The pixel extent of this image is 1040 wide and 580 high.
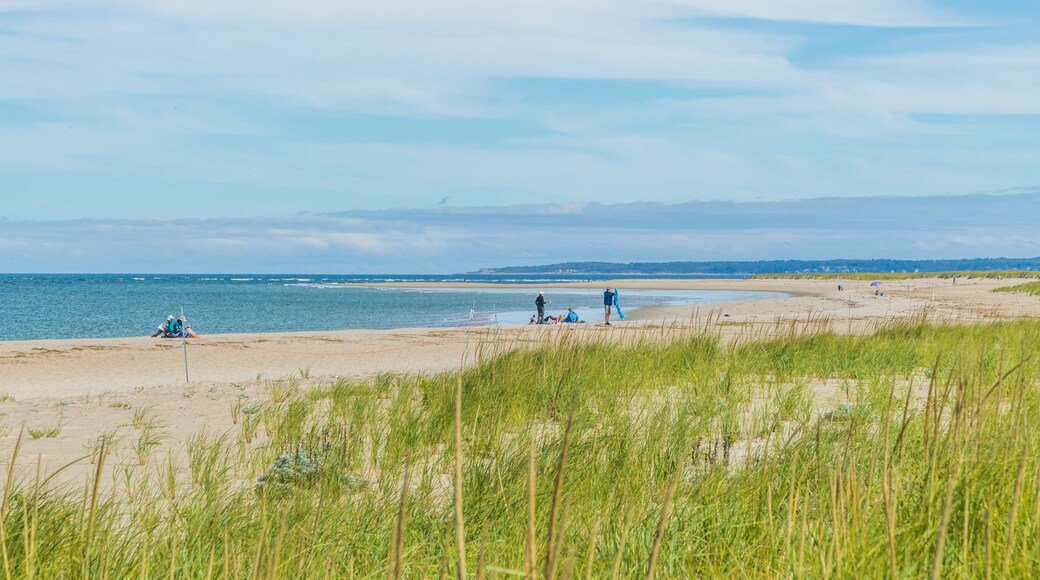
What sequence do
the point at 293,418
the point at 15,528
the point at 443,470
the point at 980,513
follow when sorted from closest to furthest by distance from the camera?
the point at 980,513 → the point at 15,528 → the point at 443,470 → the point at 293,418

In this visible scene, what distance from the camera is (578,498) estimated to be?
3.87m

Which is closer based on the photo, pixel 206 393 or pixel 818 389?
pixel 818 389

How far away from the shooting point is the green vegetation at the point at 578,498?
8.32 ft

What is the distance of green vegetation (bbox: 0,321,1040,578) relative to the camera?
2537 mm

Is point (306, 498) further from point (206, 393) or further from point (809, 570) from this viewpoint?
point (206, 393)

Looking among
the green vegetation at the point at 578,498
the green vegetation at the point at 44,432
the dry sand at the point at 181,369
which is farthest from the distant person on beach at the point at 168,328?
the green vegetation at the point at 578,498

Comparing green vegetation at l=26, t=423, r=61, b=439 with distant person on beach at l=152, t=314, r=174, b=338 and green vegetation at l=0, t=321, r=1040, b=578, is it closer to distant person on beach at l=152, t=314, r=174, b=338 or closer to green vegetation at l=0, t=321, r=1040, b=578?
green vegetation at l=0, t=321, r=1040, b=578

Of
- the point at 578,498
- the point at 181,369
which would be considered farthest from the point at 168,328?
the point at 578,498

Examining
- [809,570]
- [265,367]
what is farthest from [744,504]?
[265,367]

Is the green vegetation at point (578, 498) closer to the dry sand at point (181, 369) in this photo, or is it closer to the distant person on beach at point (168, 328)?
the dry sand at point (181, 369)

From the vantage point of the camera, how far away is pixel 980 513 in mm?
3041

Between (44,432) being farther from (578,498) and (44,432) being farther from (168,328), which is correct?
(168,328)

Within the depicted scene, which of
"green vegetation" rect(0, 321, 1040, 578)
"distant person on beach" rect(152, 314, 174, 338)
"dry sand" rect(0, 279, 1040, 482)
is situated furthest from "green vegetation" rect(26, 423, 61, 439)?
"distant person on beach" rect(152, 314, 174, 338)

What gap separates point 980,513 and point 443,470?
3024 mm
